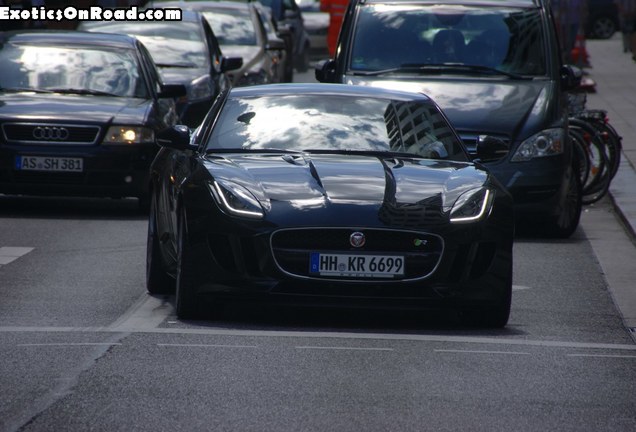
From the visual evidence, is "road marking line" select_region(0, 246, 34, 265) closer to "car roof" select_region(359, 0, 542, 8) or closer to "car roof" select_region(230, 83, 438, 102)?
"car roof" select_region(230, 83, 438, 102)

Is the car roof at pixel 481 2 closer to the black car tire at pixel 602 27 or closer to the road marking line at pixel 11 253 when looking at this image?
the road marking line at pixel 11 253

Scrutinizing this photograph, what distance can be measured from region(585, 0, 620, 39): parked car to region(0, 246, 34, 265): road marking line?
46.7m

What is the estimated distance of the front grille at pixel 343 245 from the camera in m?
9.02

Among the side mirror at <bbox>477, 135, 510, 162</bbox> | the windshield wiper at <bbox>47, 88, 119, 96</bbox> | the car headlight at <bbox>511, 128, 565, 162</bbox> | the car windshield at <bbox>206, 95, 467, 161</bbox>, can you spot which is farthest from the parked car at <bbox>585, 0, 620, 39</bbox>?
the car windshield at <bbox>206, 95, 467, 161</bbox>

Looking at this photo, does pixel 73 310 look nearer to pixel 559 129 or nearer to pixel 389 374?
pixel 389 374

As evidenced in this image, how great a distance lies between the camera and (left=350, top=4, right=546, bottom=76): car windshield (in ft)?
52.1

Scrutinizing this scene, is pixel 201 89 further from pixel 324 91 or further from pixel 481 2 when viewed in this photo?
pixel 324 91

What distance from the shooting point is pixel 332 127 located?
1049cm

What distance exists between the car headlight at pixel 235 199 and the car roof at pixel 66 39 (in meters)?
8.65

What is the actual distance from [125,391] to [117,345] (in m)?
1.26

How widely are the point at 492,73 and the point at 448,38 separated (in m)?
0.65

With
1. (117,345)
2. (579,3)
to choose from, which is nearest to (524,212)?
(117,345)

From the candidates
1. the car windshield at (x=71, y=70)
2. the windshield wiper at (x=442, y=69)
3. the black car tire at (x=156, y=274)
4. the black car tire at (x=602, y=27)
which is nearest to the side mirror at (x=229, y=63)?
the car windshield at (x=71, y=70)

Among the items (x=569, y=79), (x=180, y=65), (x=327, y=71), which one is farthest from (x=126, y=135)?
(x=180, y=65)
